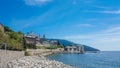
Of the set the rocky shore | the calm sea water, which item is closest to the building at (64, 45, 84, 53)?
the calm sea water

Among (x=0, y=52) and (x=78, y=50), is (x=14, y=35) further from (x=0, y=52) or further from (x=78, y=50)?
(x=78, y=50)

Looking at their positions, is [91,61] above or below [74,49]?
below

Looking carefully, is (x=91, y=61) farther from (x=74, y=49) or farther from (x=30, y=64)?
(x=74, y=49)

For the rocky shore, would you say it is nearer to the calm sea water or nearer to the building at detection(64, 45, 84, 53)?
the calm sea water

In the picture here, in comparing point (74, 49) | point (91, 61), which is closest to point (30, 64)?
point (91, 61)

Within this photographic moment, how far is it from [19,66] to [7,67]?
1594 millimetres

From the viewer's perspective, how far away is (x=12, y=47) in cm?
4266

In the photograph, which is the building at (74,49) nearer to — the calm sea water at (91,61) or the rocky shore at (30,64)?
the calm sea water at (91,61)

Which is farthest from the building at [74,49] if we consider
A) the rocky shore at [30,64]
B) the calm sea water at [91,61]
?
the rocky shore at [30,64]

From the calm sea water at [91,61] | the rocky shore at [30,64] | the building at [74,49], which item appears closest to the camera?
the rocky shore at [30,64]

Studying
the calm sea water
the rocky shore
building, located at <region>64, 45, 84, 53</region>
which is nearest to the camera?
the rocky shore

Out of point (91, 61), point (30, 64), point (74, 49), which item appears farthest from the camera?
point (74, 49)

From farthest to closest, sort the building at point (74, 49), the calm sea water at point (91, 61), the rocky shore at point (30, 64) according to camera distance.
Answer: the building at point (74, 49) → the calm sea water at point (91, 61) → the rocky shore at point (30, 64)

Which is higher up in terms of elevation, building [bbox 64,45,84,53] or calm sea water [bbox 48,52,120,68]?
building [bbox 64,45,84,53]
